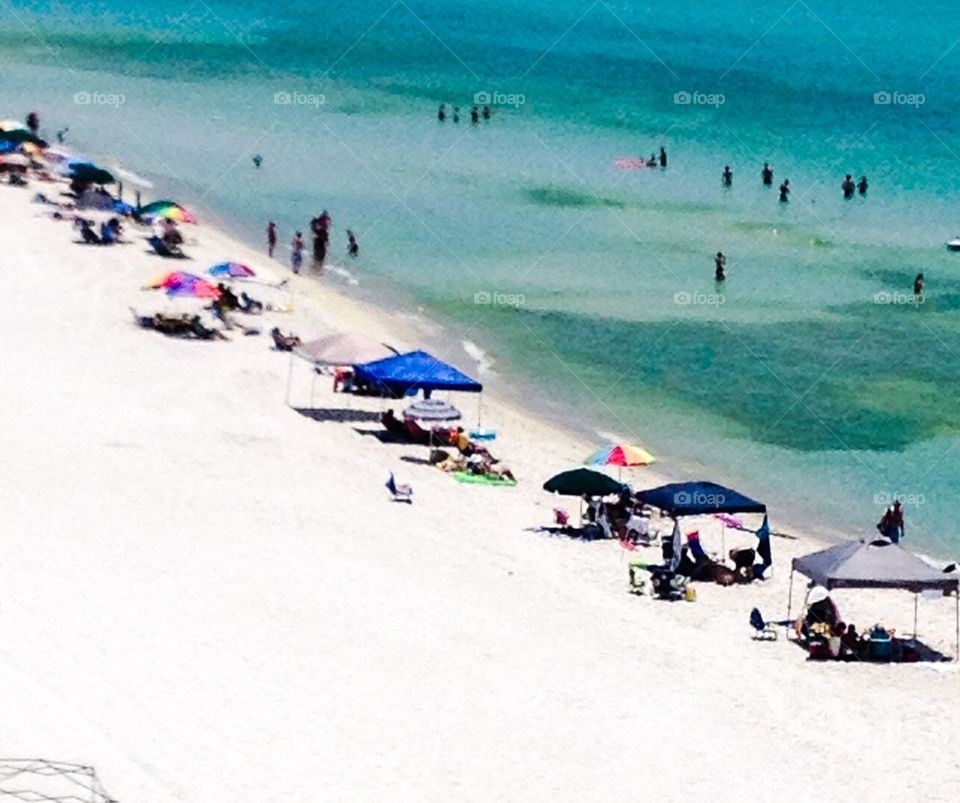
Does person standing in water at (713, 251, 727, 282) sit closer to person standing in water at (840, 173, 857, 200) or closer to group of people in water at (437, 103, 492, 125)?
person standing in water at (840, 173, 857, 200)

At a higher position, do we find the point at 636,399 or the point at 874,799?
the point at 636,399

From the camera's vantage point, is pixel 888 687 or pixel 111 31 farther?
pixel 111 31

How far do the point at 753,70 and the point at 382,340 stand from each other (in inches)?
2714

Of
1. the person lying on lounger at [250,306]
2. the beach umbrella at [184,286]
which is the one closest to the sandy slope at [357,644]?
the beach umbrella at [184,286]

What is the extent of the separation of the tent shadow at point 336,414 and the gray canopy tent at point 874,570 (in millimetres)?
11213

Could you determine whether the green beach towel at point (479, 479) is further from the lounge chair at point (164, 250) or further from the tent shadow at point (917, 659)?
the lounge chair at point (164, 250)

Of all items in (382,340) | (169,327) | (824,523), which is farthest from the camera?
(382,340)

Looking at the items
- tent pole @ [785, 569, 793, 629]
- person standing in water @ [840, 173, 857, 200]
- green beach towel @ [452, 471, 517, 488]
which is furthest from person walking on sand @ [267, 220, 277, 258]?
tent pole @ [785, 569, 793, 629]

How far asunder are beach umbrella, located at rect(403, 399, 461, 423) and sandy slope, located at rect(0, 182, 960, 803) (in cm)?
103

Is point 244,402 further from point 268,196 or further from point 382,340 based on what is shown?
point 268,196

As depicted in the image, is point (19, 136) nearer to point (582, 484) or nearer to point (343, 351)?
point (343, 351)

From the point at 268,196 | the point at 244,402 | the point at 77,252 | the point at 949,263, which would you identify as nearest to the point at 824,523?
the point at 244,402

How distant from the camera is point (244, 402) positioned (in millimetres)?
36062

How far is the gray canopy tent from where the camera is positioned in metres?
27.2
